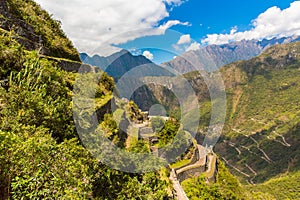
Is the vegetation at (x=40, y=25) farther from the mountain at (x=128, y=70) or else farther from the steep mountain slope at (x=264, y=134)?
the steep mountain slope at (x=264, y=134)

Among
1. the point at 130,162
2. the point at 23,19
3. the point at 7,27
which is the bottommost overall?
the point at 130,162

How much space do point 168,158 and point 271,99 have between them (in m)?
187

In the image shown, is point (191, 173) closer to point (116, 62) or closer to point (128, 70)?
point (128, 70)

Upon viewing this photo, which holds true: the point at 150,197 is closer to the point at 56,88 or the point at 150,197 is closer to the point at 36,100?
the point at 36,100

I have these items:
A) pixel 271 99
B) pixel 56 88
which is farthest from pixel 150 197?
pixel 271 99

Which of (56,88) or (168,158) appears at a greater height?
(56,88)

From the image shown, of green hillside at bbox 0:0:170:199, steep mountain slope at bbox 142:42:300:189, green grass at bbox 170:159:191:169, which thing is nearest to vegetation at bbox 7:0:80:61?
green hillside at bbox 0:0:170:199

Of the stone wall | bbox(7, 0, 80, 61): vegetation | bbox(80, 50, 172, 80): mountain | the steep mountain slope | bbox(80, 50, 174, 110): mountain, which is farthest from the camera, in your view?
the steep mountain slope

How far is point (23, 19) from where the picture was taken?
1872cm

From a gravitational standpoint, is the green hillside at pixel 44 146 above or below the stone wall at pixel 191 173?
above

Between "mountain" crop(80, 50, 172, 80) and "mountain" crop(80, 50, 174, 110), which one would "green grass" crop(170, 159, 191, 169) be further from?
"mountain" crop(80, 50, 172, 80)

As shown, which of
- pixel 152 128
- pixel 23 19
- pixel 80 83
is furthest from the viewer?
pixel 152 128

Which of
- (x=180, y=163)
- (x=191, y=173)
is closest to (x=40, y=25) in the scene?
(x=180, y=163)

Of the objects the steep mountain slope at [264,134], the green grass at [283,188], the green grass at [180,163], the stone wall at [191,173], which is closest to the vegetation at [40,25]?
the green grass at [180,163]
